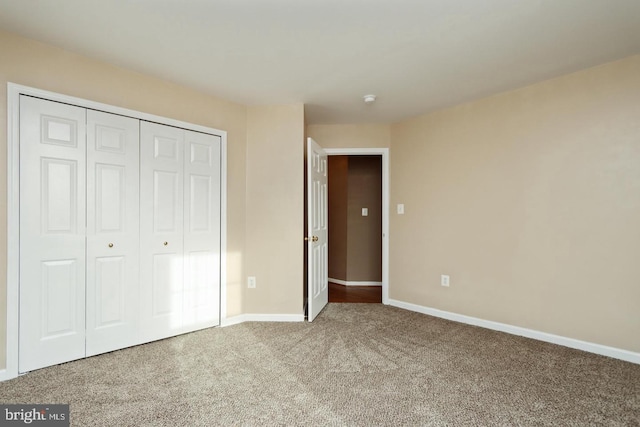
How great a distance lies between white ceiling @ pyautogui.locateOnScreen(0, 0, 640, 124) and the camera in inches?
74.5

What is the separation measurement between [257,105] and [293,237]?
147 centimetres

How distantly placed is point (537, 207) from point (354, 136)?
7.29ft

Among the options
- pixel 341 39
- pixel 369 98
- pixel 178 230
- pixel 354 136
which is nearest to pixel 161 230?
pixel 178 230

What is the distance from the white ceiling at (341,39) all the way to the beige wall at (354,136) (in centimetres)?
116

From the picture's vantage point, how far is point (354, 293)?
16.0 feet

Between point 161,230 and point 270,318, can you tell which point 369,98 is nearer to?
point 161,230

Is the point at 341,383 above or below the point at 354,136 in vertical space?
below

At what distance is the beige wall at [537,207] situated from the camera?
8.35 feet

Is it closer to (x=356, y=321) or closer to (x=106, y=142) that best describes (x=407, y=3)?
(x=106, y=142)

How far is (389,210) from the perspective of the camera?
169 inches

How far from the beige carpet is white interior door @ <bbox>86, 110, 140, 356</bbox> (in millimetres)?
208

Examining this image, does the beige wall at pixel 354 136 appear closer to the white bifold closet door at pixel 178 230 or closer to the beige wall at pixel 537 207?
the beige wall at pixel 537 207

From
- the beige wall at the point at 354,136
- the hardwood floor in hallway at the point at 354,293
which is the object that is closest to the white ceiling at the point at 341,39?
the beige wall at the point at 354,136

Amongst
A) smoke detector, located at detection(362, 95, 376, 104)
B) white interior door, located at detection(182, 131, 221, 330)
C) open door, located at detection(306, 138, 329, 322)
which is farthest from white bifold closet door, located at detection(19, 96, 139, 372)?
smoke detector, located at detection(362, 95, 376, 104)
